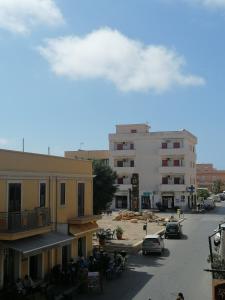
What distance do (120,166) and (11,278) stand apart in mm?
61306

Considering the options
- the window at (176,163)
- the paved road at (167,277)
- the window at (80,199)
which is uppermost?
the window at (176,163)

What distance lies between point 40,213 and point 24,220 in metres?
1.27

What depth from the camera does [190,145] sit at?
8325 cm

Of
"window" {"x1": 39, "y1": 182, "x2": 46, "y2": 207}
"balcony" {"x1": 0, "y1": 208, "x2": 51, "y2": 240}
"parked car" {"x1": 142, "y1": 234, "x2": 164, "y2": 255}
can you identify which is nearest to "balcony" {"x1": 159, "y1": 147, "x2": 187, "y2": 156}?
"parked car" {"x1": 142, "y1": 234, "x2": 164, "y2": 255}

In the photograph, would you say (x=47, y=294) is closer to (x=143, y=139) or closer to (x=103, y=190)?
(x=103, y=190)

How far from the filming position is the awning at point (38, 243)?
819 inches

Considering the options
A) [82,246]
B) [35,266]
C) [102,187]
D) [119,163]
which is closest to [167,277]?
[82,246]

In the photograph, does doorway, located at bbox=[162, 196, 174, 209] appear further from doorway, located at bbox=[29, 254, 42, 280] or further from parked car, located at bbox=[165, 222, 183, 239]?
doorway, located at bbox=[29, 254, 42, 280]

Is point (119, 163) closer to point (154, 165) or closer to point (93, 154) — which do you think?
point (154, 165)

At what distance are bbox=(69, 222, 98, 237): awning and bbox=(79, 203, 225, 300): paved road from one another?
10.8 feet

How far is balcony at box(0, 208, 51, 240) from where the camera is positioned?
20.8 m

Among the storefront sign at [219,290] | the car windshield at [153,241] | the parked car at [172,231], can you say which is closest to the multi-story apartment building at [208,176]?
the parked car at [172,231]

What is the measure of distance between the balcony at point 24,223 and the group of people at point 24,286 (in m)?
1.90

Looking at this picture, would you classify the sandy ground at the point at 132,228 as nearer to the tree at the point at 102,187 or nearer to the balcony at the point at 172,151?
the tree at the point at 102,187
